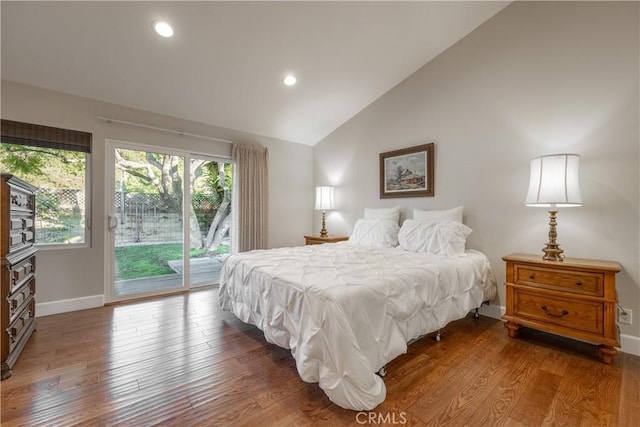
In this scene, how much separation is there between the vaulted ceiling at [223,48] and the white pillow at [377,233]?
5.91 ft

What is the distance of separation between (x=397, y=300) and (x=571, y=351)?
5.25ft

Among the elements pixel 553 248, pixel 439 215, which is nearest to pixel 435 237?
pixel 439 215

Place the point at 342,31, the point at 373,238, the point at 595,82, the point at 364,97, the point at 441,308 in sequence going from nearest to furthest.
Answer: the point at 441,308
the point at 595,82
the point at 342,31
the point at 373,238
the point at 364,97

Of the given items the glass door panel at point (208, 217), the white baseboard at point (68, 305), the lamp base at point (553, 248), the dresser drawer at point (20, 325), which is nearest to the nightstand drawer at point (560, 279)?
the lamp base at point (553, 248)

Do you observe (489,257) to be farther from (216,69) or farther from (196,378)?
(216,69)

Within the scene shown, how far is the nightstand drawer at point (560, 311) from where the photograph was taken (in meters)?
2.03

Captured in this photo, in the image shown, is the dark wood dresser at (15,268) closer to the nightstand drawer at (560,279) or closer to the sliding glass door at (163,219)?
the sliding glass door at (163,219)

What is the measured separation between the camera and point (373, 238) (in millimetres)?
3451

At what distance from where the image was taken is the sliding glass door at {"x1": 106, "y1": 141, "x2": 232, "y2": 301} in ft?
11.0

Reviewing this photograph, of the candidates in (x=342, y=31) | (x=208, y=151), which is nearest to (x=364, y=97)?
(x=342, y=31)

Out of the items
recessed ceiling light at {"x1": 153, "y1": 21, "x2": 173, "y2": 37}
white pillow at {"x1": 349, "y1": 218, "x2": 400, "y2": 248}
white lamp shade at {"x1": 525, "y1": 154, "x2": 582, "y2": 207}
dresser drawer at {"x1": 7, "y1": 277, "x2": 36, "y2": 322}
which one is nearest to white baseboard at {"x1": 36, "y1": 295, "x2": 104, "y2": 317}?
dresser drawer at {"x1": 7, "y1": 277, "x2": 36, "y2": 322}

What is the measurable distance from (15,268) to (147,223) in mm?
1600

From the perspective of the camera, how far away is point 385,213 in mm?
3691

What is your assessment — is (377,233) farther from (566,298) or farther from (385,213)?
(566,298)
